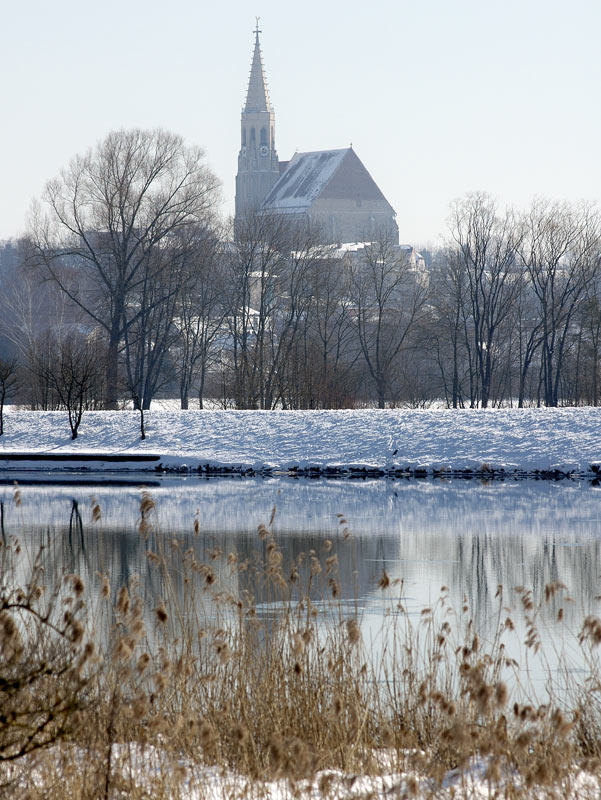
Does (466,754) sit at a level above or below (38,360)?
below

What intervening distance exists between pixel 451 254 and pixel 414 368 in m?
11.6

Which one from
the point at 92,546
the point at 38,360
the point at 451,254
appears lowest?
the point at 92,546

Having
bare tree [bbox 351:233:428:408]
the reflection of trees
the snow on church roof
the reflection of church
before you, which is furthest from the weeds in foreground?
the snow on church roof

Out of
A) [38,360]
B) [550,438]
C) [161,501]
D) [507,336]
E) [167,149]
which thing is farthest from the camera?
[507,336]

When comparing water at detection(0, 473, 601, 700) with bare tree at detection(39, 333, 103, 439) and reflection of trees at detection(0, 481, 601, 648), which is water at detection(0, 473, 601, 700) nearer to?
reflection of trees at detection(0, 481, 601, 648)

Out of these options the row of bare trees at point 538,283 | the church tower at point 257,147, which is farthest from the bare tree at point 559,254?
the church tower at point 257,147

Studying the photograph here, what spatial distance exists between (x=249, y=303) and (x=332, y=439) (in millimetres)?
18421

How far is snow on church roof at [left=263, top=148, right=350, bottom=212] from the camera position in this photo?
422 feet

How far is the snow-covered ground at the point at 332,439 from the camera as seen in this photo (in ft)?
104

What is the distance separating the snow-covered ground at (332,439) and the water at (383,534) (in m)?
2.86

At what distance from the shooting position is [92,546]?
15586 millimetres

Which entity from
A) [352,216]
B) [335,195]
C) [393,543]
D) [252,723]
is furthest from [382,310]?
[352,216]

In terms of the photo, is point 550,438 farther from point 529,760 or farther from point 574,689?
point 529,760

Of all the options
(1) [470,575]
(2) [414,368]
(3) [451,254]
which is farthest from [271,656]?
(2) [414,368]
